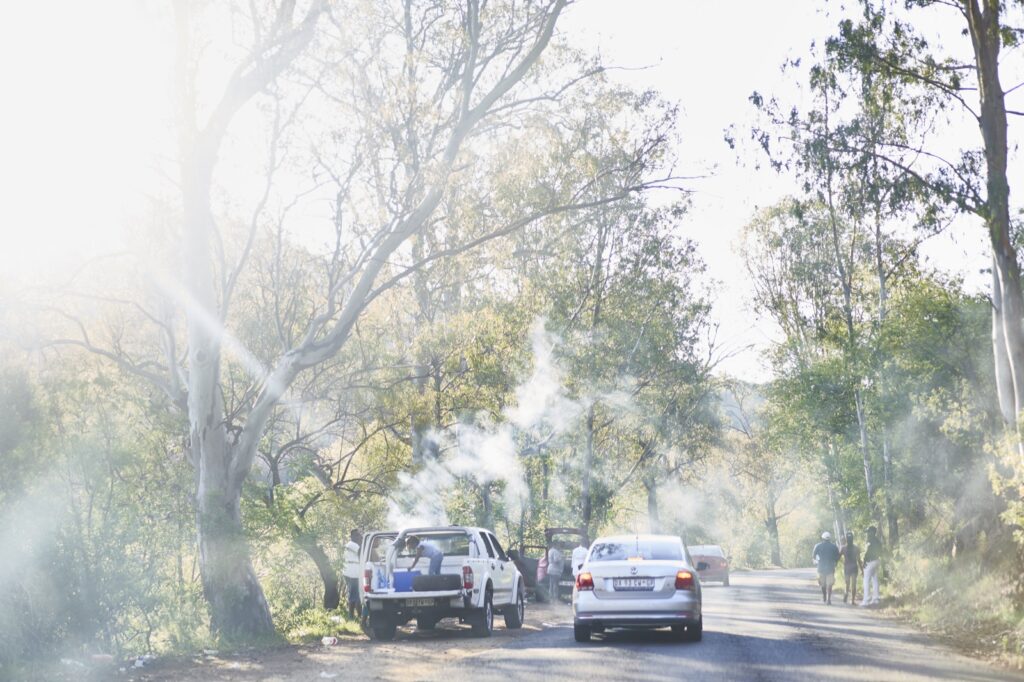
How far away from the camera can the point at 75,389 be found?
52.3 feet

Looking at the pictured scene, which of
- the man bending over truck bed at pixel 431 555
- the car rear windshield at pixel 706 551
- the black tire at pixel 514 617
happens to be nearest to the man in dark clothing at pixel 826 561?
the black tire at pixel 514 617

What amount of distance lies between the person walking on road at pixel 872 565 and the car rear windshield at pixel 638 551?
35.8 feet

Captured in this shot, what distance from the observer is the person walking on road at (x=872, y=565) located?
25766 millimetres

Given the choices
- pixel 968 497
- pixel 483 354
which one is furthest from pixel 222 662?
pixel 968 497

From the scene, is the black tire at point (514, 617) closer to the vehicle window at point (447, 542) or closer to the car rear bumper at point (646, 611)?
the vehicle window at point (447, 542)

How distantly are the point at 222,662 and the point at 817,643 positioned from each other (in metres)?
8.13

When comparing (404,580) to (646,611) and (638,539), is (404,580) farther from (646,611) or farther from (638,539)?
(646,611)

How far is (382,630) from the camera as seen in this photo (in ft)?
59.5

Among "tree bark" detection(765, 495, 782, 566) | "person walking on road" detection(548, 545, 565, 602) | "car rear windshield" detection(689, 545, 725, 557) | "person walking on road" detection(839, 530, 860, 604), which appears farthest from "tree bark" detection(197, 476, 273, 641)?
"tree bark" detection(765, 495, 782, 566)

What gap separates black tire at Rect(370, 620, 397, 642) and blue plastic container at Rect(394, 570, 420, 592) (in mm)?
689

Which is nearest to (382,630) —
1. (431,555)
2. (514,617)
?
(431,555)

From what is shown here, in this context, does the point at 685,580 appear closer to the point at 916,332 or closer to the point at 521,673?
the point at 521,673

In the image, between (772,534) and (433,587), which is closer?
(433,587)

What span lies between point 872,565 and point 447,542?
11.2 m
